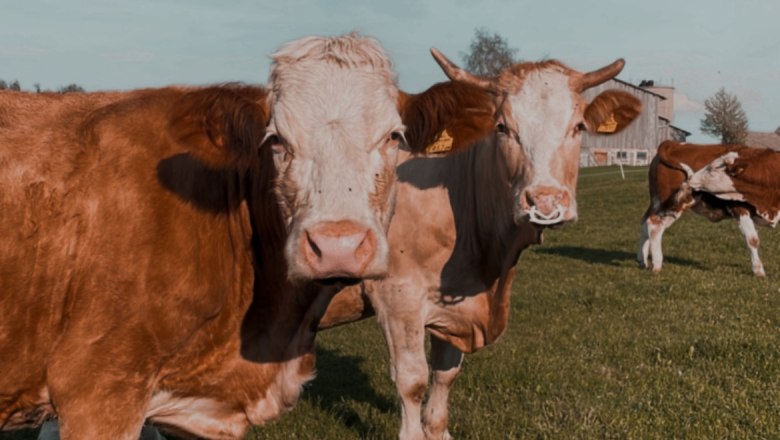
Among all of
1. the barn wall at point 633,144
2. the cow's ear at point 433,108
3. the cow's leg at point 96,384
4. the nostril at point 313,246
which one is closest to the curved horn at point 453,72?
the cow's ear at point 433,108

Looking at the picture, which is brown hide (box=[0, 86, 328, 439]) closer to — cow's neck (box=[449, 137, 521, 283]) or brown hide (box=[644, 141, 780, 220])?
cow's neck (box=[449, 137, 521, 283])

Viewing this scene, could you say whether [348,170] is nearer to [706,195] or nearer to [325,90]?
[325,90]

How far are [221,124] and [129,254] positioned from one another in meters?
0.78

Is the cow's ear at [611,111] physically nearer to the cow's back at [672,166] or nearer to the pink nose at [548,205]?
the pink nose at [548,205]

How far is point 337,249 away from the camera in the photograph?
111 inches

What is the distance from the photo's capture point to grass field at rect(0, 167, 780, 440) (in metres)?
5.71

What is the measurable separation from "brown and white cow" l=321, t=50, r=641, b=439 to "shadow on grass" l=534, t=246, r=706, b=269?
9.87m

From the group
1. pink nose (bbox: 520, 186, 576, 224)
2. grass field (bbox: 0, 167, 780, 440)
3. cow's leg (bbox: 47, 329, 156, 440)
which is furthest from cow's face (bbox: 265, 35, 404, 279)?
grass field (bbox: 0, 167, 780, 440)

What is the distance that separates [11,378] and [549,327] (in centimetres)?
709

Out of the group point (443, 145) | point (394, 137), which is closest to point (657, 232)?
point (443, 145)

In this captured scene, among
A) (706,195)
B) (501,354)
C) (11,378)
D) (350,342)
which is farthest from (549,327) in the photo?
(706,195)

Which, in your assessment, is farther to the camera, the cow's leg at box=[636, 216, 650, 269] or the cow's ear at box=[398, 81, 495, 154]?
the cow's leg at box=[636, 216, 650, 269]

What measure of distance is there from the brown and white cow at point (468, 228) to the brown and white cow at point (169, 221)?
1.82 metres

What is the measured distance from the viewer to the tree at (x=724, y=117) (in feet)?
264
